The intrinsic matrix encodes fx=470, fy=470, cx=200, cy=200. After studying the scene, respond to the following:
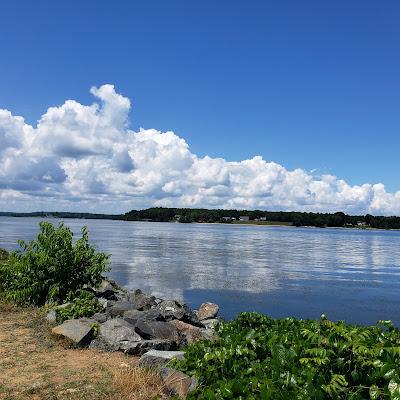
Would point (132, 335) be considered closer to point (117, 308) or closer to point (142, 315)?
point (142, 315)

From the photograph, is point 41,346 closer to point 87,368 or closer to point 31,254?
point 87,368

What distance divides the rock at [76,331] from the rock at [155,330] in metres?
1.18

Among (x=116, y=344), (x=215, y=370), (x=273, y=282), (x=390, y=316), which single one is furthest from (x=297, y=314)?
(x=215, y=370)

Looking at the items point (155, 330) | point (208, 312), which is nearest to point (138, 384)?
point (155, 330)

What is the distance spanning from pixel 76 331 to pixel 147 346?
181cm

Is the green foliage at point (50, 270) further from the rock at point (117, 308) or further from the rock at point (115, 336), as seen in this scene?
the rock at point (115, 336)

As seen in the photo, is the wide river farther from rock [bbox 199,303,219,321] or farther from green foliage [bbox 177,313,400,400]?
green foliage [bbox 177,313,400,400]

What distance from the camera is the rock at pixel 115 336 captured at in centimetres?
1052

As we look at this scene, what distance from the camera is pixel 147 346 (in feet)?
33.9

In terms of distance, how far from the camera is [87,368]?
898 cm

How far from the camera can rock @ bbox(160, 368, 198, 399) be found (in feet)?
23.4

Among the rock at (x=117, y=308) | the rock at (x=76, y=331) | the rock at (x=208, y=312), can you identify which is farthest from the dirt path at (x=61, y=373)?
the rock at (x=208, y=312)

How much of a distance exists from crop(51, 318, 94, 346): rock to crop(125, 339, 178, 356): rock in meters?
1.15

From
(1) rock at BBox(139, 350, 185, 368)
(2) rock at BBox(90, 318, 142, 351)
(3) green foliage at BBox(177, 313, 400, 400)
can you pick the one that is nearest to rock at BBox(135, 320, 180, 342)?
(2) rock at BBox(90, 318, 142, 351)
